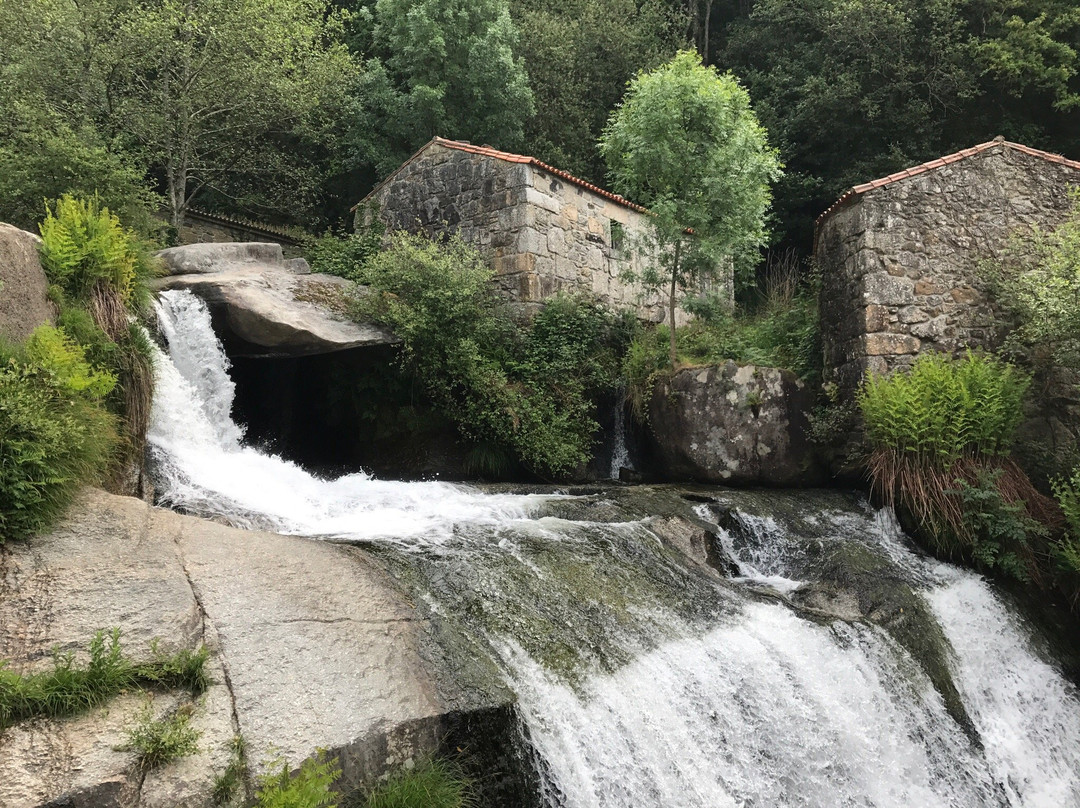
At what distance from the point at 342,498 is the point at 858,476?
587 centimetres

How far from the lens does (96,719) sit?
3.29m

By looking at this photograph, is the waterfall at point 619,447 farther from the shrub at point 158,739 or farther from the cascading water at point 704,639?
the shrub at point 158,739

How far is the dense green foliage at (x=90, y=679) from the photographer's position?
323cm

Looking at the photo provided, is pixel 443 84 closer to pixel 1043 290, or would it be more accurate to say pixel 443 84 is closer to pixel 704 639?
pixel 1043 290

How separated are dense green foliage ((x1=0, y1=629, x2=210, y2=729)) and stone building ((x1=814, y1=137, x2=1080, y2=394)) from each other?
7.70 metres

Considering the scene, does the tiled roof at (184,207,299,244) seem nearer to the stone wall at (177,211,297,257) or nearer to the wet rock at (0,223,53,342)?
the stone wall at (177,211,297,257)

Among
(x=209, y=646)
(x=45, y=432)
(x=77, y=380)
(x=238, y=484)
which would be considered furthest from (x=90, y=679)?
(x=238, y=484)

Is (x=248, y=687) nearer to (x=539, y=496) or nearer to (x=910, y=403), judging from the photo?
(x=539, y=496)

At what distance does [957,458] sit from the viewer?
312 inches

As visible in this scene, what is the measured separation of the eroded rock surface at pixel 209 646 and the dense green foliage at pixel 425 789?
81 mm

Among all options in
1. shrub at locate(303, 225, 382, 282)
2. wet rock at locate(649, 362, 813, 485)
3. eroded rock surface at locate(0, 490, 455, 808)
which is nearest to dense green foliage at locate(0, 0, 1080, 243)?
shrub at locate(303, 225, 382, 282)

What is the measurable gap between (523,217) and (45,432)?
798 centimetres

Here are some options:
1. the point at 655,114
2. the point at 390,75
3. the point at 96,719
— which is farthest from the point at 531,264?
the point at 390,75

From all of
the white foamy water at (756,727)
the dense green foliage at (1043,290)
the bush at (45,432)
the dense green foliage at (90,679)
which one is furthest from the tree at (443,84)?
the dense green foliage at (90,679)
